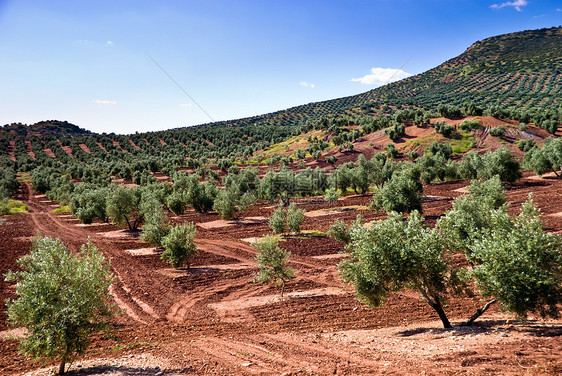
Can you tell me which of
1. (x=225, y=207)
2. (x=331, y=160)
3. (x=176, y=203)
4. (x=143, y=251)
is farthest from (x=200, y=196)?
(x=331, y=160)

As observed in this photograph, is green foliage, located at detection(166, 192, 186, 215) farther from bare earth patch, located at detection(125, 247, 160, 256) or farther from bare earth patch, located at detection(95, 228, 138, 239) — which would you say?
bare earth patch, located at detection(125, 247, 160, 256)

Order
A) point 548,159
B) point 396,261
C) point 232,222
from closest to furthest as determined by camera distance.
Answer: point 396,261 → point 232,222 → point 548,159

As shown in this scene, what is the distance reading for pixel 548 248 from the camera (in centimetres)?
1300

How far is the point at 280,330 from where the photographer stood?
59.1ft

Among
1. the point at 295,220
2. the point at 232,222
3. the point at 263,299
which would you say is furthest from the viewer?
the point at 232,222

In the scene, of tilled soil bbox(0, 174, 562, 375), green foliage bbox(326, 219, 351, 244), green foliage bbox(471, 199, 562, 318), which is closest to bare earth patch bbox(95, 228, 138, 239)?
tilled soil bbox(0, 174, 562, 375)

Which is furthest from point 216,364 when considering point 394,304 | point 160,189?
point 160,189

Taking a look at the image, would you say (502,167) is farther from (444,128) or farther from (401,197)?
(444,128)

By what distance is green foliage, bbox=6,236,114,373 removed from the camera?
12219 millimetres

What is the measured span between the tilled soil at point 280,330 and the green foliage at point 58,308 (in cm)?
211

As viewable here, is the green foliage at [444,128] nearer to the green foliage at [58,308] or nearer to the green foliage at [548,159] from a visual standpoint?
the green foliage at [548,159]

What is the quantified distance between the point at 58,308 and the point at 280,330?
11308 mm

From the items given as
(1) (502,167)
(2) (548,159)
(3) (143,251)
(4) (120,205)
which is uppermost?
(2) (548,159)

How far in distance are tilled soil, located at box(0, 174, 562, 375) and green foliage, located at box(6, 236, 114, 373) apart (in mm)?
2108
